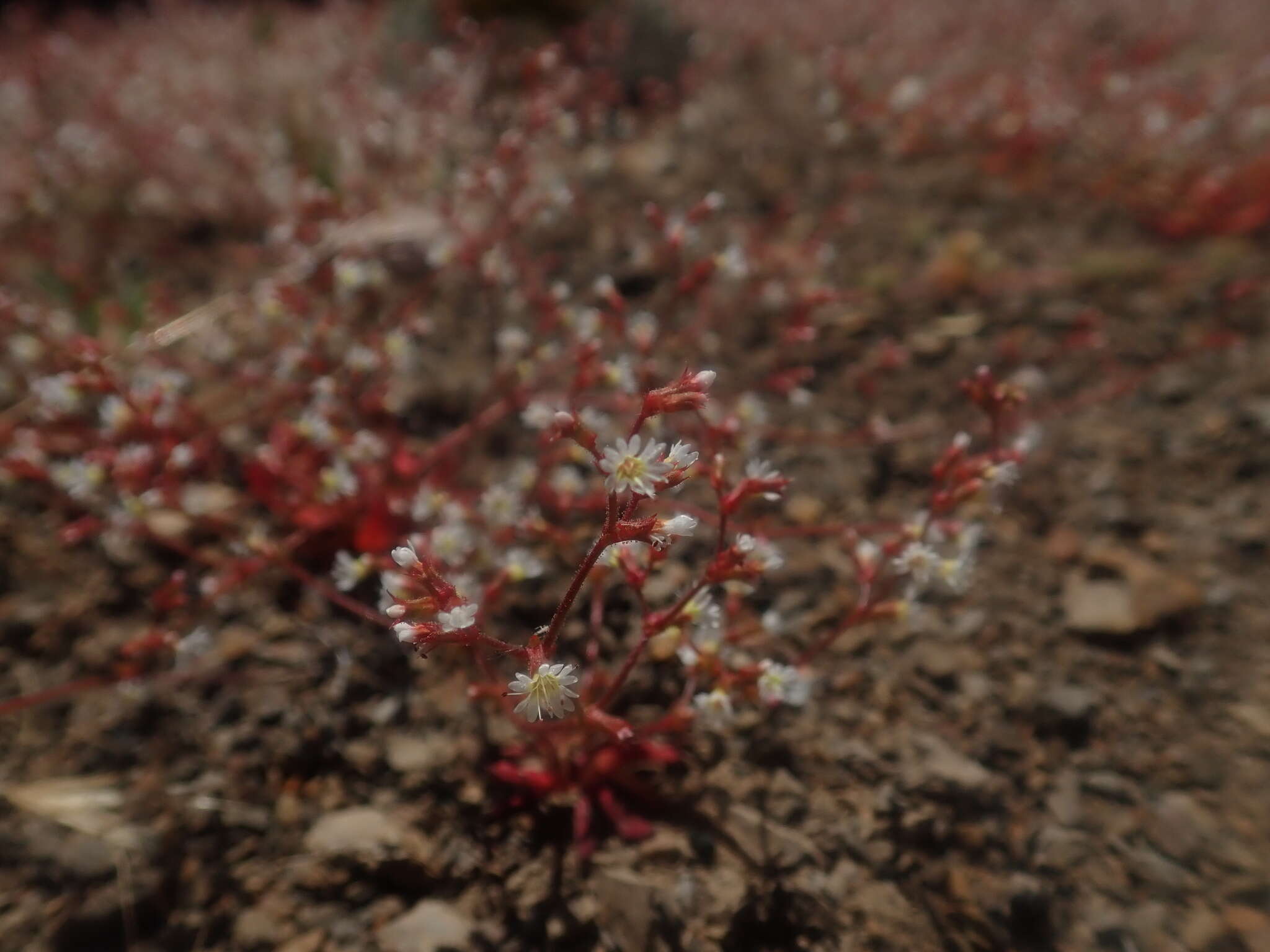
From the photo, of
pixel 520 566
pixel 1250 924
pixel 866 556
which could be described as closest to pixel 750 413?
pixel 866 556

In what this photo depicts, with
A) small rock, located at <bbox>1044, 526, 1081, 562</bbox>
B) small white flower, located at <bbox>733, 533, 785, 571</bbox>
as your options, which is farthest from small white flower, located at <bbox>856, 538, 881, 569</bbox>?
small rock, located at <bbox>1044, 526, 1081, 562</bbox>

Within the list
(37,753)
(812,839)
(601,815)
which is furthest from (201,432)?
(812,839)

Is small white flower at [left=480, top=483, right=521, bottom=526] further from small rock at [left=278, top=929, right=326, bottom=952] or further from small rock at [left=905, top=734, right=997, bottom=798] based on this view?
small rock at [left=905, top=734, right=997, bottom=798]

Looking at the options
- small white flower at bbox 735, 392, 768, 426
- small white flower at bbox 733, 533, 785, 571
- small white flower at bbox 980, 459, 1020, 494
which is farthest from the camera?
small white flower at bbox 735, 392, 768, 426

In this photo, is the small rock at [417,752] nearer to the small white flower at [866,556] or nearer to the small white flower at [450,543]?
the small white flower at [450,543]

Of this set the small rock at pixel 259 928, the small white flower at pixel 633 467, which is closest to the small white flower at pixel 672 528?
the small white flower at pixel 633 467

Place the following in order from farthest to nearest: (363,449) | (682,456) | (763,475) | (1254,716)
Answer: (363,449) → (1254,716) → (763,475) → (682,456)

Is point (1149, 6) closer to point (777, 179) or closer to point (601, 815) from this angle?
point (777, 179)

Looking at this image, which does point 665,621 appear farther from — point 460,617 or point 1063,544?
point 1063,544
